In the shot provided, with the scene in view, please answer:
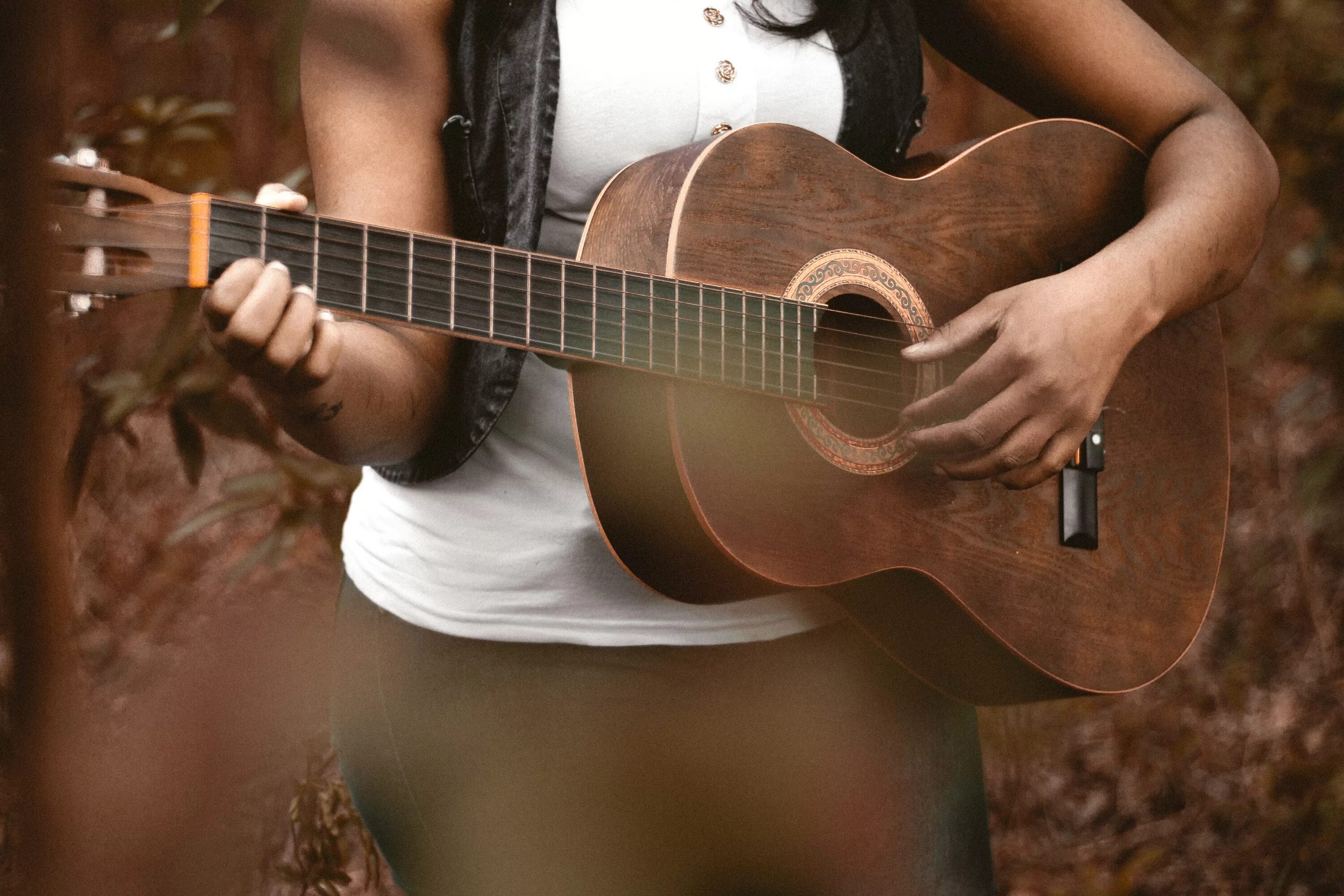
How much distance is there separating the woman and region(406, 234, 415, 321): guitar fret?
4.0 inches

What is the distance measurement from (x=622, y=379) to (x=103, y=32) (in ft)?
1.87

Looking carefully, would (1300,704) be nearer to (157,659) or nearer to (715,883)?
(715,883)

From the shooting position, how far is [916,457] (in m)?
1.12

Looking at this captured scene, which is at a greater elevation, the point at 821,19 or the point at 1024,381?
the point at 821,19

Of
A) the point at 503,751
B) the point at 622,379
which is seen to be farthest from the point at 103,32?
the point at 503,751

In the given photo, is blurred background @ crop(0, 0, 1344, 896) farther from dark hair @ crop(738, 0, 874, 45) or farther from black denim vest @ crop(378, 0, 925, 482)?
dark hair @ crop(738, 0, 874, 45)

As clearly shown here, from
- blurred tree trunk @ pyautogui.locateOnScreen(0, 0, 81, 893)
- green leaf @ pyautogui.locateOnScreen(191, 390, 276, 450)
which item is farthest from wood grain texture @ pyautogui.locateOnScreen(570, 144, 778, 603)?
green leaf @ pyautogui.locateOnScreen(191, 390, 276, 450)

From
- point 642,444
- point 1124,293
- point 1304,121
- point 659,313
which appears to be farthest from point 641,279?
point 1304,121

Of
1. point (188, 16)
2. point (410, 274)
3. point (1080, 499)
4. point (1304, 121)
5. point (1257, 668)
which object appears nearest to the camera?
point (188, 16)

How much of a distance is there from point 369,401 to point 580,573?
25cm

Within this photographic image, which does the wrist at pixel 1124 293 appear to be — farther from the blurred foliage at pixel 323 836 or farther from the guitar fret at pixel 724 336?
the blurred foliage at pixel 323 836

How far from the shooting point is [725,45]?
41.7 inches

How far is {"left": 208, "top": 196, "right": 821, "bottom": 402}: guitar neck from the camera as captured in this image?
742mm

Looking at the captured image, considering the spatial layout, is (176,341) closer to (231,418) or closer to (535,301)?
(231,418)
